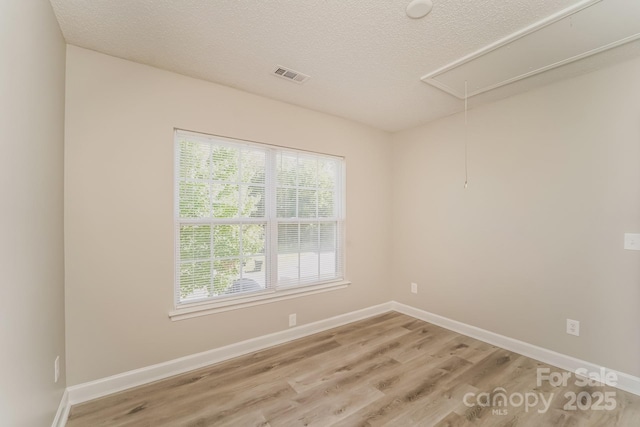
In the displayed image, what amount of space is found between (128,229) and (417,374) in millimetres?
2651

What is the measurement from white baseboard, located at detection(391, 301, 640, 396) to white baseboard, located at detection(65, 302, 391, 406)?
3.98 feet

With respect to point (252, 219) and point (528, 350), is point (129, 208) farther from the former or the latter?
point (528, 350)

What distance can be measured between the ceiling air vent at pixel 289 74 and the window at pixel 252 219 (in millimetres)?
706

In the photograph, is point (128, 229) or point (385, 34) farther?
point (128, 229)

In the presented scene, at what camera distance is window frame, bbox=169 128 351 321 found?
232 centimetres

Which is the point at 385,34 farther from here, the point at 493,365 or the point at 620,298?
the point at 493,365

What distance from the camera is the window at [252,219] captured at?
7.84 feet

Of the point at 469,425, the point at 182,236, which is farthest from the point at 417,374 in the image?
the point at 182,236

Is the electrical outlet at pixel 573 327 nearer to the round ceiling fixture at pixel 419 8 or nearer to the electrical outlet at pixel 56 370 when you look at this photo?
the round ceiling fixture at pixel 419 8

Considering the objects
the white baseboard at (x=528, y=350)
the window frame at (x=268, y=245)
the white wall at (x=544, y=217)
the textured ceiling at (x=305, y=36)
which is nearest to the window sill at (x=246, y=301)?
the window frame at (x=268, y=245)

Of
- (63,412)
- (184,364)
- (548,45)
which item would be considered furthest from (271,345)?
(548,45)

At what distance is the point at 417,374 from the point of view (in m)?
2.29

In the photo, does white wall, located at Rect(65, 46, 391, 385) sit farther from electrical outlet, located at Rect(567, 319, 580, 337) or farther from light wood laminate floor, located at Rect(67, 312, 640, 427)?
electrical outlet, located at Rect(567, 319, 580, 337)

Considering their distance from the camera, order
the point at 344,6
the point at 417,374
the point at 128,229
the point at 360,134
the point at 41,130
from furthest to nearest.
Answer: the point at 360,134
the point at 417,374
the point at 128,229
the point at 344,6
the point at 41,130
